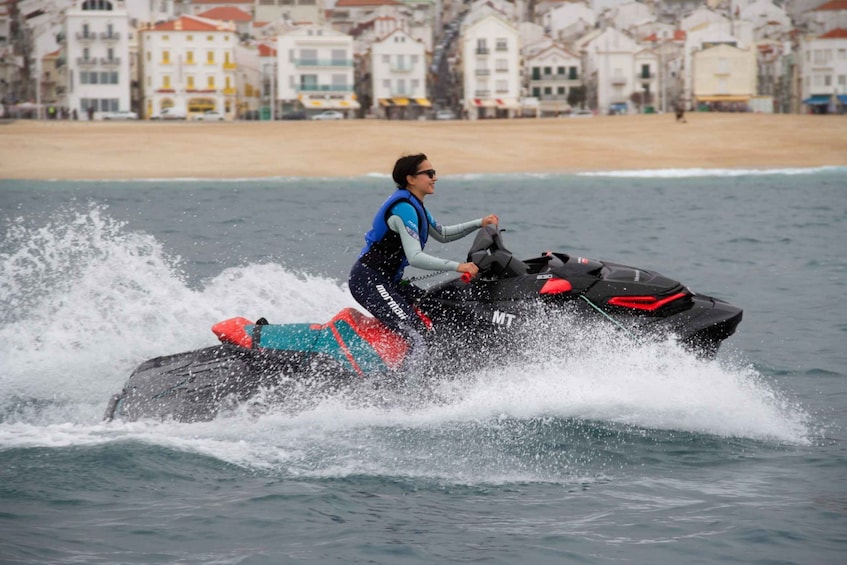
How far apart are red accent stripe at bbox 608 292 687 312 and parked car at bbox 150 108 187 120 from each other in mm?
64727

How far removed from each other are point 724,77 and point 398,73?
76.8 feet

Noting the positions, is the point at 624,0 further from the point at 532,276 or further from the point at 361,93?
the point at 532,276

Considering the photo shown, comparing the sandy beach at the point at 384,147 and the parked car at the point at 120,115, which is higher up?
the parked car at the point at 120,115

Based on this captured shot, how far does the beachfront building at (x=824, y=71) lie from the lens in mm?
80125

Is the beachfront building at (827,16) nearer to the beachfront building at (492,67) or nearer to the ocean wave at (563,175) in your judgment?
the beachfront building at (492,67)

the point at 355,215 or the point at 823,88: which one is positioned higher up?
the point at 823,88

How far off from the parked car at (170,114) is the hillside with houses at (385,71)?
15.1 inches

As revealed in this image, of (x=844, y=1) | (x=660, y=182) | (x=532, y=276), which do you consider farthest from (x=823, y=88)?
(x=532, y=276)

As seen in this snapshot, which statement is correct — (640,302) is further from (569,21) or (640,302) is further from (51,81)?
(569,21)

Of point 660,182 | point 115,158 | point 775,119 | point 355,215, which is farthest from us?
point 775,119

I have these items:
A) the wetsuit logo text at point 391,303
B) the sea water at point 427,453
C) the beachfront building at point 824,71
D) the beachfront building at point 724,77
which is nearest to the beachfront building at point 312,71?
the beachfront building at point 724,77

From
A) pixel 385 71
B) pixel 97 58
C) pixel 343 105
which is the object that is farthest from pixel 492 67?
pixel 97 58

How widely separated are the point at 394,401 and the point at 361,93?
79185mm

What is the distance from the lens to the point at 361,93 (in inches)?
3334
